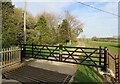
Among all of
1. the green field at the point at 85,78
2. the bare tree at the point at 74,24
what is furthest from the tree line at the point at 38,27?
the green field at the point at 85,78

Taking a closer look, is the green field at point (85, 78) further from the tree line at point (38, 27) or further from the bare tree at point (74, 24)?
the bare tree at point (74, 24)

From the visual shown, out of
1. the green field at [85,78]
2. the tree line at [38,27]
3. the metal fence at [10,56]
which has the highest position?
the tree line at [38,27]

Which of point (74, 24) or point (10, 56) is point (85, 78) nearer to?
point (10, 56)

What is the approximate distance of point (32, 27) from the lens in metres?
25.9

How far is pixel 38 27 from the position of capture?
2711 centimetres

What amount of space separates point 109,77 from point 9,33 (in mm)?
6512

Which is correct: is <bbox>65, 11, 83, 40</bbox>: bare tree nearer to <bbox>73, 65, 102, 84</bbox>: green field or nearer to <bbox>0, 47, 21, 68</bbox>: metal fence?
<bbox>0, 47, 21, 68</bbox>: metal fence

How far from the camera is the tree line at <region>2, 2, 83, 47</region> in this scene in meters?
11.9

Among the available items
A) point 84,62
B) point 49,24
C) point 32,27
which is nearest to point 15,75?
point 84,62

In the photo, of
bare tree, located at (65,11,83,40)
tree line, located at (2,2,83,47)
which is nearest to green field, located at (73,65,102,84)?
tree line, located at (2,2,83,47)

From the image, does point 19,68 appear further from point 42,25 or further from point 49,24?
point 49,24

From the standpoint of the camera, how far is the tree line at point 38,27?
1188 cm

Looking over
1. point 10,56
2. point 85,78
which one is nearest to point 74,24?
point 10,56

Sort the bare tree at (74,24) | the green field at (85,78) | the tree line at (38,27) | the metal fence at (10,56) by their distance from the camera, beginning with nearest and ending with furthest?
the green field at (85,78)
the metal fence at (10,56)
the tree line at (38,27)
the bare tree at (74,24)
